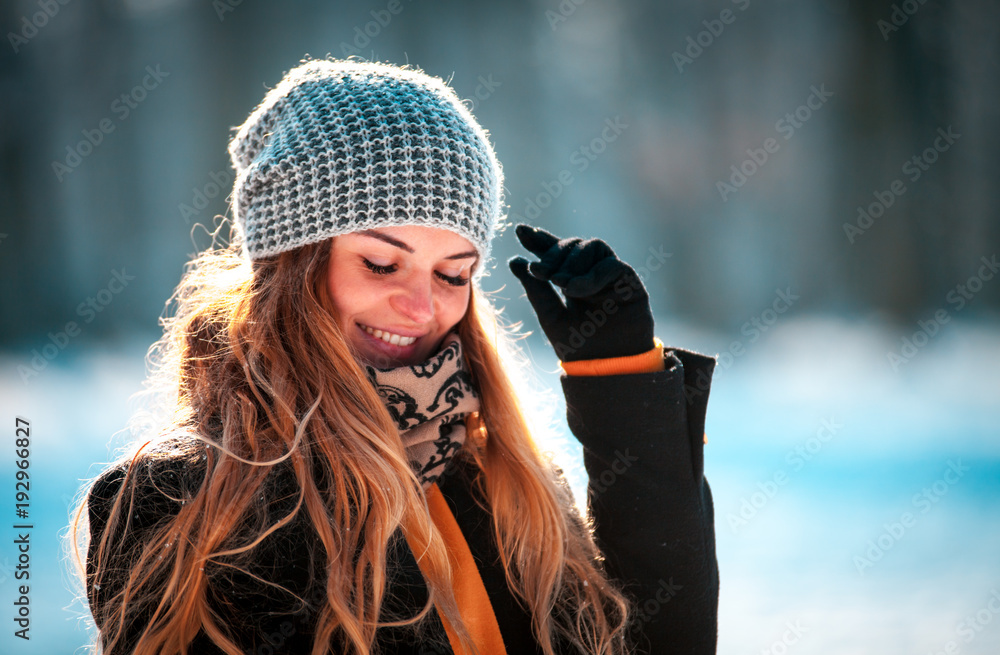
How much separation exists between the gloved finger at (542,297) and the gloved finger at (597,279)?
0.07m

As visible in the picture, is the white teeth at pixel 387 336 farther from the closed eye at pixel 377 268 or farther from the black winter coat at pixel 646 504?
the black winter coat at pixel 646 504

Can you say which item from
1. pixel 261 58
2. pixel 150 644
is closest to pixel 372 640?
pixel 150 644

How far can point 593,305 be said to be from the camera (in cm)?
136

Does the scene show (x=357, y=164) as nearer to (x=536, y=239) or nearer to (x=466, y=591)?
(x=536, y=239)

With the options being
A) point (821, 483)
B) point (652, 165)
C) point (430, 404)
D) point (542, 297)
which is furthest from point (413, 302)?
point (652, 165)

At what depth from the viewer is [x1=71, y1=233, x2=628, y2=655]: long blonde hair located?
3.29 ft

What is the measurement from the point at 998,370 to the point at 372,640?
5.91 meters

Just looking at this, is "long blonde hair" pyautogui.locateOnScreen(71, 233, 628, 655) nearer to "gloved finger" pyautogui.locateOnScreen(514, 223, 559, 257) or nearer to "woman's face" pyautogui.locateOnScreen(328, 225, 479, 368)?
"woman's face" pyautogui.locateOnScreen(328, 225, 479, 368)

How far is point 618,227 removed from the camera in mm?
8969

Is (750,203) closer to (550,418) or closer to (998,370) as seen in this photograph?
(998,370)

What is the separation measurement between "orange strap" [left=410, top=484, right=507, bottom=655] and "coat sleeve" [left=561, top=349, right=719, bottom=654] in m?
0.28

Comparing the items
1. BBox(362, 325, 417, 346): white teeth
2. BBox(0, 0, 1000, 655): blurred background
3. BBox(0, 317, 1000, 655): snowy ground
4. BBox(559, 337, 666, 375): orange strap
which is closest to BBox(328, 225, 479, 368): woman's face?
BBox(362, 325, 417, 346): white teeth

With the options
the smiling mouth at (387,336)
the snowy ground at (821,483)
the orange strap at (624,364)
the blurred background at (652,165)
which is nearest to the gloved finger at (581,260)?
the orange strap at (624,364)

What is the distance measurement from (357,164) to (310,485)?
0.53 meters
